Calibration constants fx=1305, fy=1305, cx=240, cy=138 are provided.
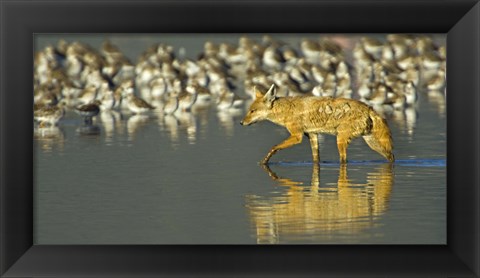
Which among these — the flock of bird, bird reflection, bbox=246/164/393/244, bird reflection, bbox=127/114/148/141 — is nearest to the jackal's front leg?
bird reflection, bbox=246/164/393/244

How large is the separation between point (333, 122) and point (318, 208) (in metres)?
3.97

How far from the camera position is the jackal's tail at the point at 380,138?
52.1 feet

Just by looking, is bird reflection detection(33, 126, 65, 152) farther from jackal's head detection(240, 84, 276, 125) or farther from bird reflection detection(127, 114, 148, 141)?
jackal's head detection(240, 84, 276, 125)

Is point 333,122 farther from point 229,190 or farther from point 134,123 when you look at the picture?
point 134,123

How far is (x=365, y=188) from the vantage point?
1365 centimetres

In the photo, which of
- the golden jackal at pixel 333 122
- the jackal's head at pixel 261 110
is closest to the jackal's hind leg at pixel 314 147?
the golden jackal at pixel 333 122

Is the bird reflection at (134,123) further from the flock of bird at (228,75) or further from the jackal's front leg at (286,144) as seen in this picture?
the jackal's front leg at (286,144)

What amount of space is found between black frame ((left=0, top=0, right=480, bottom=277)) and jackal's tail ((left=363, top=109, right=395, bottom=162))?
6.93 metres

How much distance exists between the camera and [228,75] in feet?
117

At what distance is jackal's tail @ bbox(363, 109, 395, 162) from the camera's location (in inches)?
626

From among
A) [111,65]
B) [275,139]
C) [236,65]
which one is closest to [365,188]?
[275,139]

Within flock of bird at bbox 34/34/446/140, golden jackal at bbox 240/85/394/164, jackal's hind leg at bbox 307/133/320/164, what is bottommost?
jackal's hind leg at bbox 307/133/320/164
